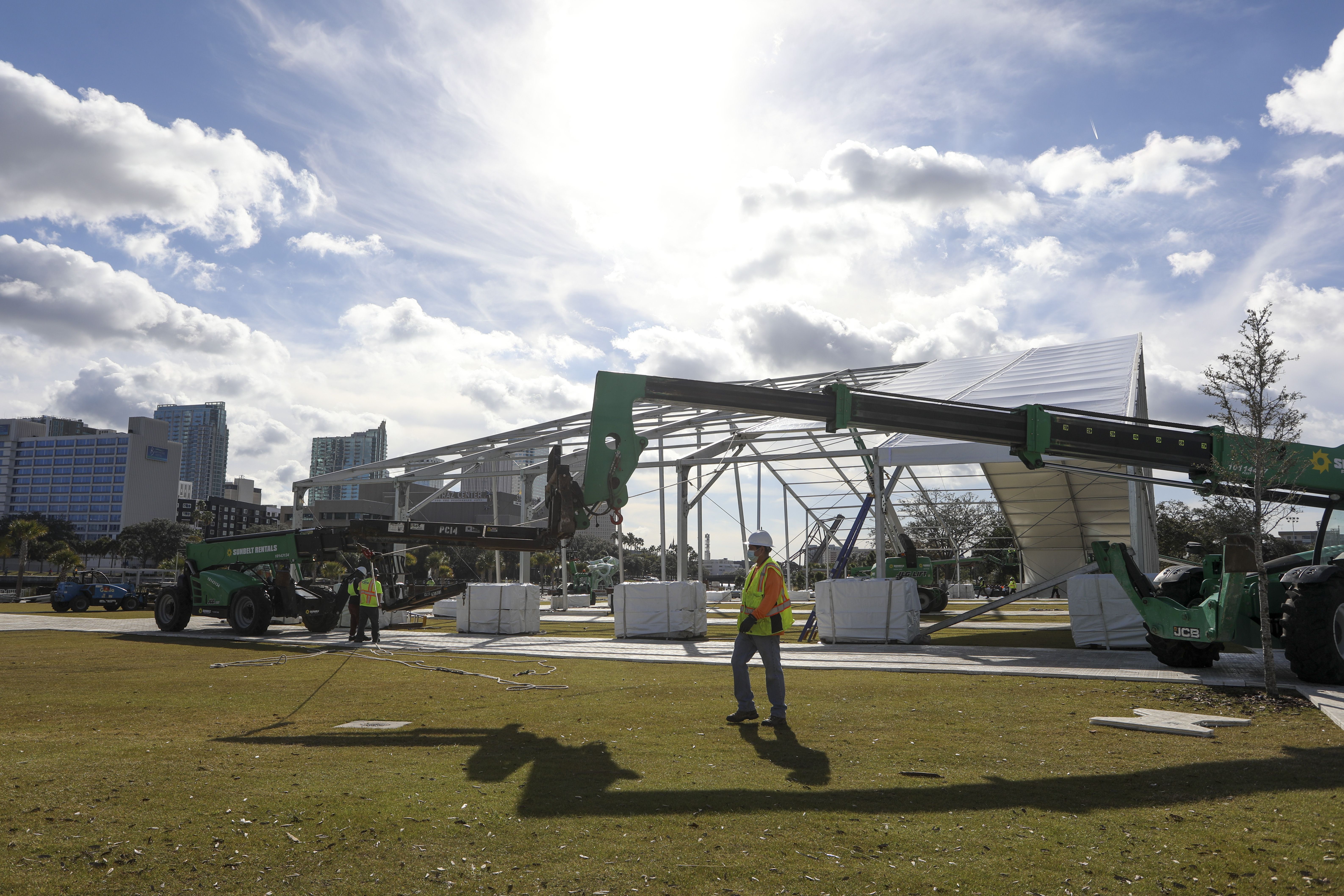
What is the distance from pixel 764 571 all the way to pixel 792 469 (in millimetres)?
26667

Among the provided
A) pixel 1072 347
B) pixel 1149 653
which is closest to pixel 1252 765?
pixel 1149 653

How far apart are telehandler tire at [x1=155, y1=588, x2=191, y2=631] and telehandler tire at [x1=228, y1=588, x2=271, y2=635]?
1711 millimetres

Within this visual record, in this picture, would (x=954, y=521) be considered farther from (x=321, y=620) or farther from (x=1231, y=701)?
(x=1231, y=701)

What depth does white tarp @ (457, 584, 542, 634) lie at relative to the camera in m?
22.2

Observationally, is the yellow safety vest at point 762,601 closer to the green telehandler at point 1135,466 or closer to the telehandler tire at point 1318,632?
the green telehandler at point 1135,466

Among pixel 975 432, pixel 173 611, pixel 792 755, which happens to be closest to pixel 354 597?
pixel 173 611

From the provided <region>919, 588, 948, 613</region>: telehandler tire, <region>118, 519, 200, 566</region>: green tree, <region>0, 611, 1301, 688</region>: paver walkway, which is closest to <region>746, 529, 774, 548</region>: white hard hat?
<region>0, 611, 1301, 688</region>: paver walkway

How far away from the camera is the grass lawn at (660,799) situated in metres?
3.83

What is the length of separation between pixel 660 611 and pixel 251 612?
9.87 meters

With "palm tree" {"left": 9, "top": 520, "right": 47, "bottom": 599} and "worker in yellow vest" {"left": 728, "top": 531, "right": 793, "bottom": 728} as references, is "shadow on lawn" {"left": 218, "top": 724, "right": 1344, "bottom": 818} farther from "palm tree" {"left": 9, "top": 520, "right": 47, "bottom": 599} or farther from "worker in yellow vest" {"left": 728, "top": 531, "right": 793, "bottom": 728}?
"palm tree" {"left": 9, "top": 520, "right": 47, "bottom": 599}

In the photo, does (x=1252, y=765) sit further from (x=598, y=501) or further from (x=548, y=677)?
(x=548, y=677)

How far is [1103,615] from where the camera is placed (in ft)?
52.6

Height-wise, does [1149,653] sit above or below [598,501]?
below

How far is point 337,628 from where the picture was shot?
2361 centimetres
